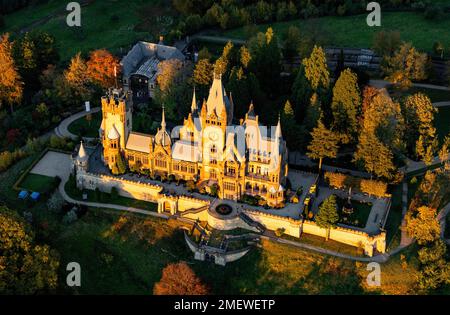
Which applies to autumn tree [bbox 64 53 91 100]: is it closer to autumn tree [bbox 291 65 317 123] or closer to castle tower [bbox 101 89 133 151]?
castle tower [bbox 101 89 133 151]

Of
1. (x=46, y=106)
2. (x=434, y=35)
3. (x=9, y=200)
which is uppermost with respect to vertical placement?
(x=434, y=35)

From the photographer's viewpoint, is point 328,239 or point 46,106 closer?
point 328,239

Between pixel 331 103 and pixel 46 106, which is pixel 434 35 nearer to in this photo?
pixel 331 103

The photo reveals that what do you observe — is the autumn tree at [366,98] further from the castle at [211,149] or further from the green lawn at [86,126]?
the green lawn at [86,126]

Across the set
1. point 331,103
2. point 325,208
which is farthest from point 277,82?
point 325,208

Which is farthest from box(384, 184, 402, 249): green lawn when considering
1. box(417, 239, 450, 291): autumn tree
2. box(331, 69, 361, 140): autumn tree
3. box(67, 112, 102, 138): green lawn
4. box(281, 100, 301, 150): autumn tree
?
box(67, 112, 102, 138): green lawn

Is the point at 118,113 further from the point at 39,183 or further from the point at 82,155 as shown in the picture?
the point at 39,183

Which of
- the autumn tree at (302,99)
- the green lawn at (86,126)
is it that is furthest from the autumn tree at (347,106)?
the green lawn at (86,126)
